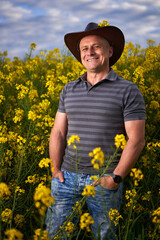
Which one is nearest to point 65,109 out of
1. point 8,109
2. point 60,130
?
point 60,130

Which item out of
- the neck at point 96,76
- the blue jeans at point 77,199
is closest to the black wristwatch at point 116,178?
the blue jeans at point 77,199

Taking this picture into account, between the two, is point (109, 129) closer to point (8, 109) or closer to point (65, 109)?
point (65, 109)

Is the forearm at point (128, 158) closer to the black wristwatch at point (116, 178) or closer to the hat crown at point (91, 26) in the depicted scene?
the black wristwatch at point (116, 178)

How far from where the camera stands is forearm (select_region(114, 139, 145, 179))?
2045mm

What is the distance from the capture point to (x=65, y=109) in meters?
2.51

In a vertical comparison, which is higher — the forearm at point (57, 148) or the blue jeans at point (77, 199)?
the forearm at point (57, 148)

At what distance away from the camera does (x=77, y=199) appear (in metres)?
2.27

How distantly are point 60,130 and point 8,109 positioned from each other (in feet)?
6.41

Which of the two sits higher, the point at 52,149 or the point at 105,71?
the point at 105,71

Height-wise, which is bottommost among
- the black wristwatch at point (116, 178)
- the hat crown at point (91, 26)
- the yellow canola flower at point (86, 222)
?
the yellow canola flower at point (86, 222)

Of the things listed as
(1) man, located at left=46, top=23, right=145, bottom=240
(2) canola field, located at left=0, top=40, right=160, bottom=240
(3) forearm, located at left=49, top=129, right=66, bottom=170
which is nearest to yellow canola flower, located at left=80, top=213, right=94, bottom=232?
(2) canola field, located at left=0, top=40, right=160, bottom=240

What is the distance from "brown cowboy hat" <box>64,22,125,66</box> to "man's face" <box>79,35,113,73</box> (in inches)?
2.1

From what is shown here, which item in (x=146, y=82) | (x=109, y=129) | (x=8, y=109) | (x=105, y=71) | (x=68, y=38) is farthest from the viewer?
(x=146, y=82)

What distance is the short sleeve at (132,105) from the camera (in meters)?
2.14
